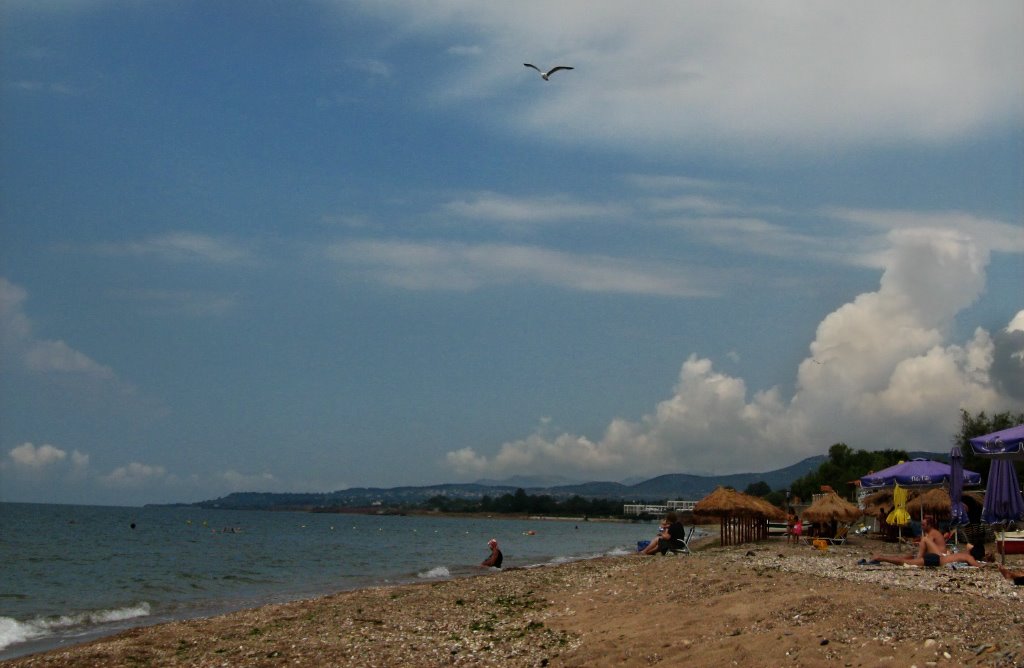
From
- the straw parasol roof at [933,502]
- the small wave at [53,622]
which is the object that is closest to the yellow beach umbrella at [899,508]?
the straw parasol roof at [933,502]

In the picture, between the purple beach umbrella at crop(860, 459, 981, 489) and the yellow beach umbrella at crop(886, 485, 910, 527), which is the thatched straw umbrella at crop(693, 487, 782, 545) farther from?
the purple beach umbrella at crop(860, 459, 981, 489)

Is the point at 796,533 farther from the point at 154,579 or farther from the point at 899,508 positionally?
the point at 154,579

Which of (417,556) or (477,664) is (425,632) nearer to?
(477,664)

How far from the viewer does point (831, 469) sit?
92.6m

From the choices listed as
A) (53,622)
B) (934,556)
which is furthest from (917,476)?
(53,622)

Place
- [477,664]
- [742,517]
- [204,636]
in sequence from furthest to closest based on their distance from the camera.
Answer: [742,517] < [204,636] < [477,664]

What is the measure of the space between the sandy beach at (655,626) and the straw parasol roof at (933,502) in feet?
32.2

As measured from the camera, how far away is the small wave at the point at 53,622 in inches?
767

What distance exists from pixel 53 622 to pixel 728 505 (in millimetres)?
21128

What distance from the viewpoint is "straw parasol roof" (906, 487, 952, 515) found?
29109 millimetres

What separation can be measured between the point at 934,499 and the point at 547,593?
16030 mm

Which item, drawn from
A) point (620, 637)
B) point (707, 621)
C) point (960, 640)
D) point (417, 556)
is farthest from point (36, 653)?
point (417, 556)

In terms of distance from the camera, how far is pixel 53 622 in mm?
22250

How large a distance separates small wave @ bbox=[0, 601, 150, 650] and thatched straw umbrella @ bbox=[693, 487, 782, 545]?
59.9 ft
